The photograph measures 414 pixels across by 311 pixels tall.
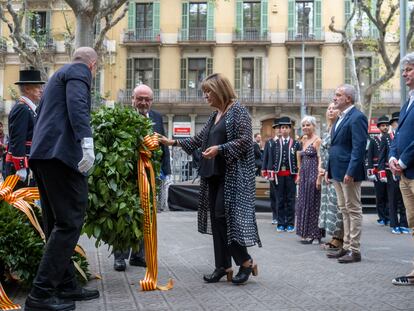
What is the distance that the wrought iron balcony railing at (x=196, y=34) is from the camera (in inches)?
1563

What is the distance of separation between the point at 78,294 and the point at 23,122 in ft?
8.47

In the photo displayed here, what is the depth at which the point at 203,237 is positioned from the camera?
Result: 31.6ft

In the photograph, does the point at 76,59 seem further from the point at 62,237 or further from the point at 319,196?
the point at 319,196

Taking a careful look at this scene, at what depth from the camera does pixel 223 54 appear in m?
39.9

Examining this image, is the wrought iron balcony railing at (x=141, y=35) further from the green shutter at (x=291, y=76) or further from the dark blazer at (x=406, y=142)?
the dark blazer at (x=406, y=142)

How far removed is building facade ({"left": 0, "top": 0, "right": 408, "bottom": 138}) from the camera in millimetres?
39219

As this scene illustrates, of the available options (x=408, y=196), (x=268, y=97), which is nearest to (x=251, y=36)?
(x=268, y=97)

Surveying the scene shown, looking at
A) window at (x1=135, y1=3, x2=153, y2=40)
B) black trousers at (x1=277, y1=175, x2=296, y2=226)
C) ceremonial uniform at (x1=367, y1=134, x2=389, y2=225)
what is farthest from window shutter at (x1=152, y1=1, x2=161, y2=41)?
black trousers at (x1=277, y1=175, x2=296, y2=226)

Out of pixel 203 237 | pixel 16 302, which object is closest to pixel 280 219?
pixel 203 237

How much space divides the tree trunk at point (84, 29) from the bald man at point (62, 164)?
485 inches

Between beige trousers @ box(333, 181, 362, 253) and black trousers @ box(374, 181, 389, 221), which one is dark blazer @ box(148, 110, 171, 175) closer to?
beige trousers @ box(333, 181, 362, 253)

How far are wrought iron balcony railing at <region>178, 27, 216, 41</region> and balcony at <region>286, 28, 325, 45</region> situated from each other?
17.6 ft

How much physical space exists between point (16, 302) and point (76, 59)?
2222 mm

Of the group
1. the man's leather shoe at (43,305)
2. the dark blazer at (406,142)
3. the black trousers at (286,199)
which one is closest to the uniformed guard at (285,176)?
the black trousers at (286,199)
